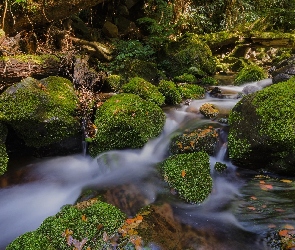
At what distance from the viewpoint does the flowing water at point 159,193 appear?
3.12 metres

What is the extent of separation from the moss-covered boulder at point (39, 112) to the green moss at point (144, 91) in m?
1.43

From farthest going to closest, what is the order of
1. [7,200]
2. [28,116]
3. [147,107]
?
[147,107], [28,116], [7,200]

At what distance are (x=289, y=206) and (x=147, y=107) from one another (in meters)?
2.80

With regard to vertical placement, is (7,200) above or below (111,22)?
below

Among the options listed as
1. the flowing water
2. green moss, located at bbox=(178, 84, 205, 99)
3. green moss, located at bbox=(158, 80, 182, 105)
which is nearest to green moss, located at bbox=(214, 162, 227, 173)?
the flowing water

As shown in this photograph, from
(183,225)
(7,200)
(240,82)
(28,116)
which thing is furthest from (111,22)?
(183,225)

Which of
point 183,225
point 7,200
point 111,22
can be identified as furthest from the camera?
point 111,22

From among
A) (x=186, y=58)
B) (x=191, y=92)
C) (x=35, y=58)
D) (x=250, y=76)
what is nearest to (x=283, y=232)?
(x=191, y=92)

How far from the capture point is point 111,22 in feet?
33.7

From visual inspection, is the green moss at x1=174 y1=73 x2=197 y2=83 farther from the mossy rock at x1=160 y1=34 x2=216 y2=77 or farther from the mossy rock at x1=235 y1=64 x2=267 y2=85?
the mossy rock at x1=235 y1=64 x2=267 y2=85

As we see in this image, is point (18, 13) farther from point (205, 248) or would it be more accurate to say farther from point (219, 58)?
point (219, 58)

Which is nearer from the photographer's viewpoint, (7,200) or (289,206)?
(289,206)

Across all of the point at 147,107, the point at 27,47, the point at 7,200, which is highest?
the point at 27,47

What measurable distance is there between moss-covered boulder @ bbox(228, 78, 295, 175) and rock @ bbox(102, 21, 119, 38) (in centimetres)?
669
